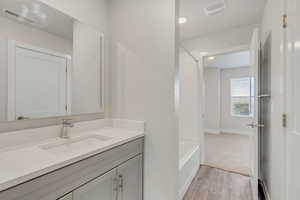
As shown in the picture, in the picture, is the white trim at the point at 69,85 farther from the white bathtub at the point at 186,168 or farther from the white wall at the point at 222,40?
the white wall at the point at 222,40

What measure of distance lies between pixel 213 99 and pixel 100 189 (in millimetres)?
5548

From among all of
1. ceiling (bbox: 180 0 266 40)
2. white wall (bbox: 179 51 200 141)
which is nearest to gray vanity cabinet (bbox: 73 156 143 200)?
white wall (bbox: 179 51 200 141)

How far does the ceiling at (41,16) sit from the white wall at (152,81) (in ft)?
1.81

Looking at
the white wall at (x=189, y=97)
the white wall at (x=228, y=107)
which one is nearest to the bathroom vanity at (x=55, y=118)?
the white wall at (x=189, y=97)

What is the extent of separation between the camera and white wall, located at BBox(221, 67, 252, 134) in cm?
544

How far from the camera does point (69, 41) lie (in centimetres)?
143

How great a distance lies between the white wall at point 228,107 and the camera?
5.44 meters

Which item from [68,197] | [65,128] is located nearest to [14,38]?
[65,128]

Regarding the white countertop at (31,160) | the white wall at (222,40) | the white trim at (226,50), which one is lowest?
the white countertop at (31,160)

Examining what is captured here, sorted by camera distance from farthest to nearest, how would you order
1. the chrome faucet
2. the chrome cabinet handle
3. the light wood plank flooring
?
the light wood plank flooring < the chrome faucet < the chrome cabinet handle

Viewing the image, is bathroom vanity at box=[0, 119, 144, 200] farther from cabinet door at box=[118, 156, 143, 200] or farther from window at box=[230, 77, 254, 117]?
window at box=[230, 77, 254, 117]

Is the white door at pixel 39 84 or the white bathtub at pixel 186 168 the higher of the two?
the white door at pixel 39 84

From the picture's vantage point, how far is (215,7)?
2010 mm

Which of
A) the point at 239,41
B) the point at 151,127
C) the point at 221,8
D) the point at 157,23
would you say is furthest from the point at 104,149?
the point at 239,41
